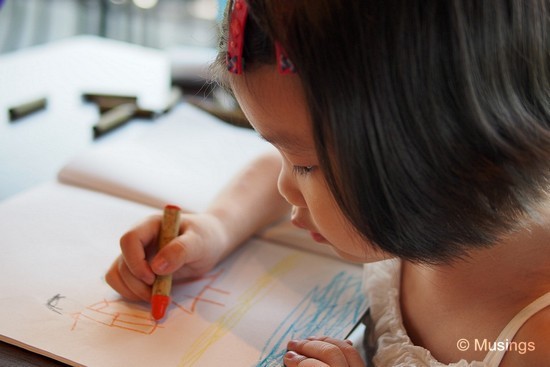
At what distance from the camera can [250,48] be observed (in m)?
0.47

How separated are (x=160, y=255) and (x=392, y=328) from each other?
232 millimetres

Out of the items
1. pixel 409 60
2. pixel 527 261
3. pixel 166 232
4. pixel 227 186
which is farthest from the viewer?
pixel 227 186

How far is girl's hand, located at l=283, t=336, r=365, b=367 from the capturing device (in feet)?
1.79

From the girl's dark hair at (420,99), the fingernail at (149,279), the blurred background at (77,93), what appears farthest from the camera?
the blurred background at (77,93)

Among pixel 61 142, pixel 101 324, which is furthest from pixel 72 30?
pixel 101 324

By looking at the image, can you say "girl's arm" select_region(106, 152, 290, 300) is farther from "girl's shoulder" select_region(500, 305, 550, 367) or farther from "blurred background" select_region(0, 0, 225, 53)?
"blurred background" select_region(0, 0, 225, 53)

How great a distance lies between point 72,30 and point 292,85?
170 centimetres

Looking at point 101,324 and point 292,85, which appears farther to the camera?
point 101,324

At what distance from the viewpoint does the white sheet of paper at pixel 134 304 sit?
1.81 feet

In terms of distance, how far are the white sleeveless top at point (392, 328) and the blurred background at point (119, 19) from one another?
1394 millimetres

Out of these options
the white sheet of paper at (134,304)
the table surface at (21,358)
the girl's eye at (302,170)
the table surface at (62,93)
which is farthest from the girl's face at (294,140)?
the table surface at (62,93)

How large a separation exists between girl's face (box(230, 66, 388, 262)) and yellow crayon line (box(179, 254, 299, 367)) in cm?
13

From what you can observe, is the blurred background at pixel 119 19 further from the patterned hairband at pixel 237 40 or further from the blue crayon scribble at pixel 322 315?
the patterned hairband at pixel 237 40

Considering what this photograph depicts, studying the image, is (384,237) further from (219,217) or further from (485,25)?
(219,217)
